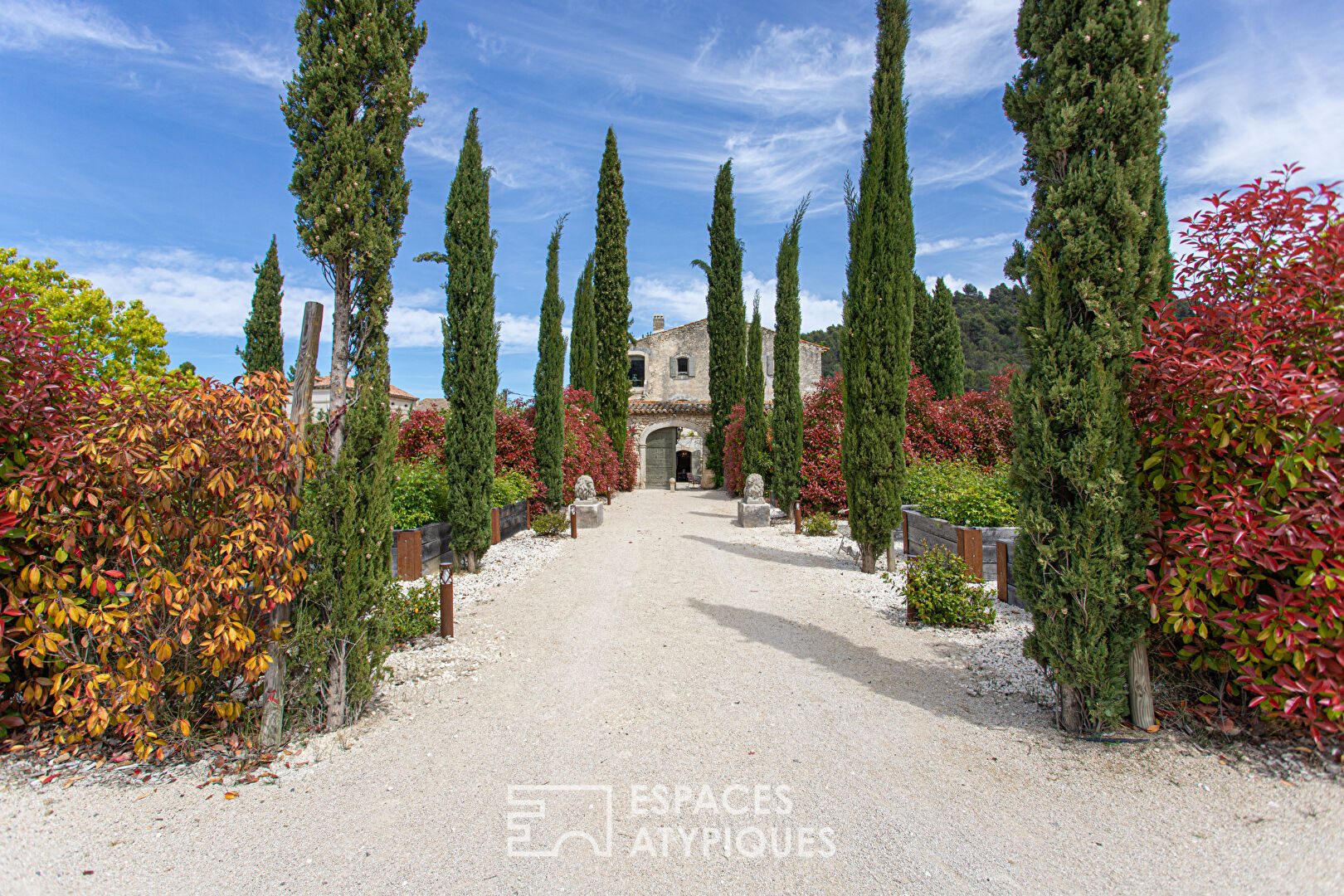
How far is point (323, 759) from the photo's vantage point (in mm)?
3178

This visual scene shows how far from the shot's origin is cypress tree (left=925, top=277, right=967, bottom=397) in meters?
19.9

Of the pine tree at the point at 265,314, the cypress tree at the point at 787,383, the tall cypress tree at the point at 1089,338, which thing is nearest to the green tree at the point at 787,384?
the cypress tree at the point at 787,383

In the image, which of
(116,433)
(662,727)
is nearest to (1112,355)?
(662,727)

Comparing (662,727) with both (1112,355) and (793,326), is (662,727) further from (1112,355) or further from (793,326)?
(793,326)

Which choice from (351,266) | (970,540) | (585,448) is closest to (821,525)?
(970,540)

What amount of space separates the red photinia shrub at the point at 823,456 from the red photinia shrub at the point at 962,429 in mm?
1493

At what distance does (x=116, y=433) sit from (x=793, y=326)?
12.1 meters

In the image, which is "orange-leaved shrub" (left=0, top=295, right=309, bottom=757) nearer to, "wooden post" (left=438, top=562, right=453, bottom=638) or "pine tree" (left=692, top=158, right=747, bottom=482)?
"wooden post" (left=438, top=562, right=453, bottom=638)

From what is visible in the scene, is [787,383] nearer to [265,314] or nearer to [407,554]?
[407,554]

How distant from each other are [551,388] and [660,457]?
575 inches

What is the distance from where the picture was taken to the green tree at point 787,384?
521 inches

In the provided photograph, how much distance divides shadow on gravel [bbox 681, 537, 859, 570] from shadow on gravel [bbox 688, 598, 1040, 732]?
2755mm

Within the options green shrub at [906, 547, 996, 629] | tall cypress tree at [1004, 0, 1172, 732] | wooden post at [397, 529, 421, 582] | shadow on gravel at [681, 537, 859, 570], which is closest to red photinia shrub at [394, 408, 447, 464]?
wooden post at [397, 529, 421, 582]

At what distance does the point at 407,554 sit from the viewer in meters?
7.05
